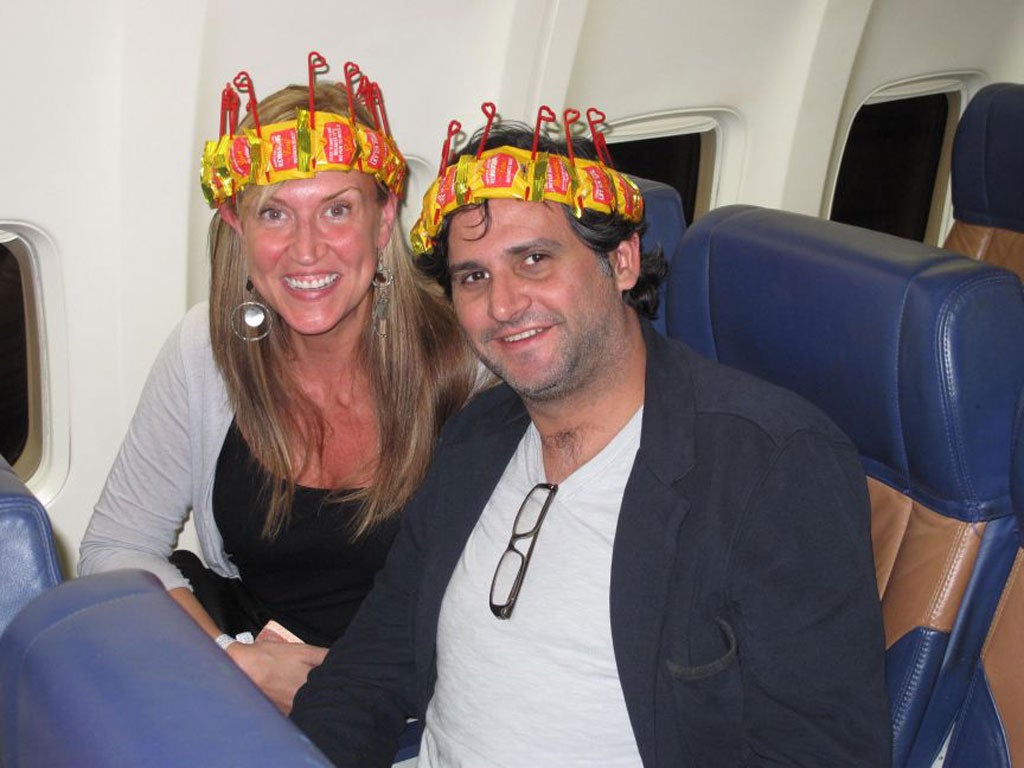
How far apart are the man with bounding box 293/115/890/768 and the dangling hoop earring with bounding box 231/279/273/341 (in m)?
0.45

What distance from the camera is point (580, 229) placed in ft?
6.25

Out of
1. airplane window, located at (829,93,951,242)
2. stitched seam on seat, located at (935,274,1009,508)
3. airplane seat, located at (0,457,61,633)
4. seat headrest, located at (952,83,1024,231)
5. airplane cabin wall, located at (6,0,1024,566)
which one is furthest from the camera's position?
airplane window, located at (829,93,951,242)

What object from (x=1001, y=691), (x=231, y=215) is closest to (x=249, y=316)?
(x=231, y=215)

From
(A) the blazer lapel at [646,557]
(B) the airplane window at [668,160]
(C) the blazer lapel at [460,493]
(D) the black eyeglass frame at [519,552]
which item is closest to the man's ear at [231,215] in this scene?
(C) the blazer lapel at [460,493]

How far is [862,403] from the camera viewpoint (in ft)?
6.29

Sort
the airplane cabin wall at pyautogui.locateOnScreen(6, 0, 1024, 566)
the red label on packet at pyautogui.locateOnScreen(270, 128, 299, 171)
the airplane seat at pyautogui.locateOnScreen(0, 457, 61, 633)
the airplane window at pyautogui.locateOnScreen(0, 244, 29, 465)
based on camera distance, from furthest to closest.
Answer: the airplane window at pyautogui.locateOnScreen(0, 244, 29, 465) → the airplane cabin wall at pyautogui.locateOnScreen(6, 0, 1024, 566) → the red label on packet at pyautogui.locateOnScreen(270, 128, 299, 171) → the airplane seat at pyautogui.locateOnScreen(0, 457, 61, 633)

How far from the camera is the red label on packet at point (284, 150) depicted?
7.06ft

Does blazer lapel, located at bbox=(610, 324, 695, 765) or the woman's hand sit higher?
blazer lapel, located at bbox=(610, 324, 695, 765)

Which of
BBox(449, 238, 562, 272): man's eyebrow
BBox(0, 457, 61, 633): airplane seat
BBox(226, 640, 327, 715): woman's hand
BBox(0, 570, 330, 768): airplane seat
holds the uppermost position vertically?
BBox(449, 238, 562, 272): man's eyebrow

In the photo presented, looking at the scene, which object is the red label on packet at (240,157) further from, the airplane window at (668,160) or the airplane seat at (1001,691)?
the airplane window at (668,160)

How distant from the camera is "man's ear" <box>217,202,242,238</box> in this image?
2271mm

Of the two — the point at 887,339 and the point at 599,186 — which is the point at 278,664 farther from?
the point at 887,339

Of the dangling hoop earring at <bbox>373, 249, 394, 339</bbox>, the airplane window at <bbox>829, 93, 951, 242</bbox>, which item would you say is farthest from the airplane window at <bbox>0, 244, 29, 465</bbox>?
the airplane window at <bbox>829, 93, 951, 242</bbox>

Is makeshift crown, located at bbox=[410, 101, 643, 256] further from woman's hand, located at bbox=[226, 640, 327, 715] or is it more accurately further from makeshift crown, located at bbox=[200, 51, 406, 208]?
woman's hand, located at bbox=[226, 640, 327, 715]
